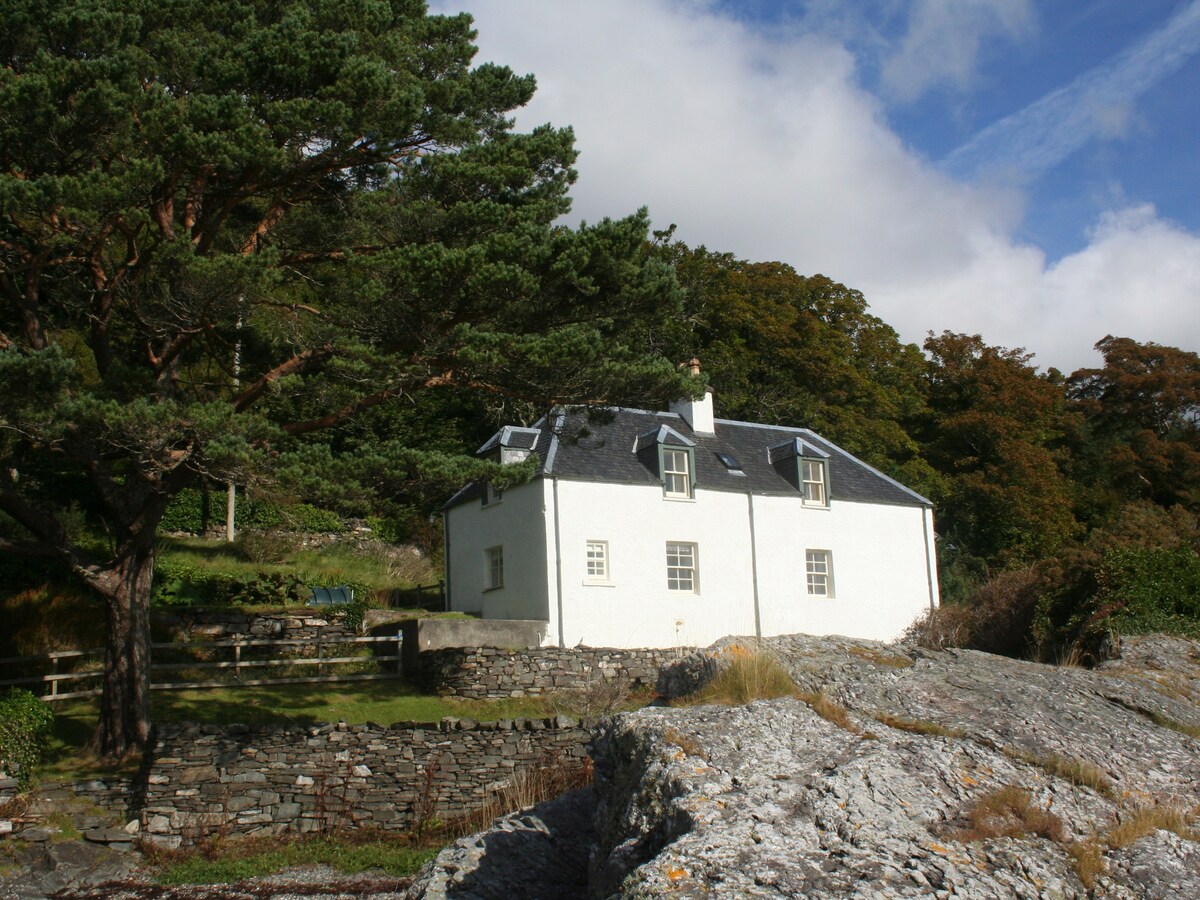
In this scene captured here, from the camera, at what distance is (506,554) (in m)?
25.6

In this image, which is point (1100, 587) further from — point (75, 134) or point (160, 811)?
point (75, 134)

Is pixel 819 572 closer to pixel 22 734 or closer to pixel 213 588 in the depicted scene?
pixel 213 588

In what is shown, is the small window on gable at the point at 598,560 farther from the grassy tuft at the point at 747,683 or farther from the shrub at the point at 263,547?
the grassy tuft at the point at 747,683

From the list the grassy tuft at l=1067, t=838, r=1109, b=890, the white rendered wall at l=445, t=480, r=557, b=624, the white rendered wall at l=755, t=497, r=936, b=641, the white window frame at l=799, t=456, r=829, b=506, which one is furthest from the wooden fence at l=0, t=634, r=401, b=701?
the grassy tuft at l=1067, t=838, r=1109, b=890

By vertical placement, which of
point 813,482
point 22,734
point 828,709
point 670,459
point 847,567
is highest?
point 670,459

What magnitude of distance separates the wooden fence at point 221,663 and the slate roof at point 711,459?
580cm

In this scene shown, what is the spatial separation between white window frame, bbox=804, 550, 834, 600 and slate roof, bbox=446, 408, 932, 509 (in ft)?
5.21

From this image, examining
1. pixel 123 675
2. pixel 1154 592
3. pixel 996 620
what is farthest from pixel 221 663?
pixel 1154 592

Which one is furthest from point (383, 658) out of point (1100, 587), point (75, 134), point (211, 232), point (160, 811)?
point (1100, 587)

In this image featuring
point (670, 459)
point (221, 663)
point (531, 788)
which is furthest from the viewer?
point (670, 459)

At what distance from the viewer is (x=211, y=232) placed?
51.6 ft

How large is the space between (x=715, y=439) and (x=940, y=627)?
762 cm

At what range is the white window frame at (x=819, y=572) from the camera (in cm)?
2720

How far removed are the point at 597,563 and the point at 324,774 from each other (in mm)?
10028
